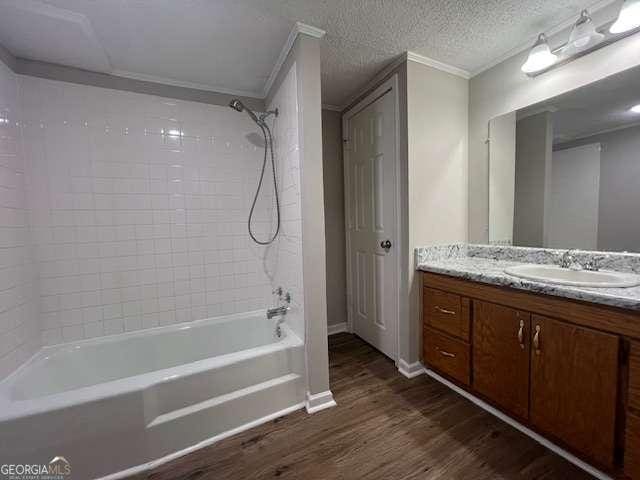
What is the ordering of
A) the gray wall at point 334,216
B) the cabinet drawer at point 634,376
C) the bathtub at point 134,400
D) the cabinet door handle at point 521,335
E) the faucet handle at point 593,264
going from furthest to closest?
the gray wall at point 334,216 → the faucet handle at point 593,264 → the cabinet door handle at point 521,335 → the bathtub at point 134,400 → the cabinet drawer at point 634,376

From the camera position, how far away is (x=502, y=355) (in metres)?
1.32

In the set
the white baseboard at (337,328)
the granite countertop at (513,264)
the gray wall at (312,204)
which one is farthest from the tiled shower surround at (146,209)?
the granite countertop at (513,264)

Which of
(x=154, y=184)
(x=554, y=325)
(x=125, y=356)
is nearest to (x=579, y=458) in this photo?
(x=554, y=325)

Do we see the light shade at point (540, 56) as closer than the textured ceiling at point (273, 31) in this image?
No

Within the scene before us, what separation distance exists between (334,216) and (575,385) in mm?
1978

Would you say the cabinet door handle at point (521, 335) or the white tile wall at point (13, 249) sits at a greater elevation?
the white tile wall at point (13, 249)

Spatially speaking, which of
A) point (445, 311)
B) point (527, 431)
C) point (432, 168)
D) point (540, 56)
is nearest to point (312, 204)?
point (432, 168)

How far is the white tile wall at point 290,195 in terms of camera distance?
5.06ft

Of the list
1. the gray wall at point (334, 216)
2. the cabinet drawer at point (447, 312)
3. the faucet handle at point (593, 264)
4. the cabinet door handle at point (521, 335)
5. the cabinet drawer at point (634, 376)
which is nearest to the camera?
the cabinet drawer at point (634, 376)

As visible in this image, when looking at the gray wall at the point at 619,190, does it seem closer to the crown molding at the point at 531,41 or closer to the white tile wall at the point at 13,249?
the crown molding at the point at 531,41

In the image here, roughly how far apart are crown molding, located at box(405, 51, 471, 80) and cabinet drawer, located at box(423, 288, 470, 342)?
1588 mm

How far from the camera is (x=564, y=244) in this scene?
Answer: 149 centimetres

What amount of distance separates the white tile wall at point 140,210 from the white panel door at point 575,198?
162 centimetres

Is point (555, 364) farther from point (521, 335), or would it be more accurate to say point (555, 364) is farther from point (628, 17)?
point (628, 17)
